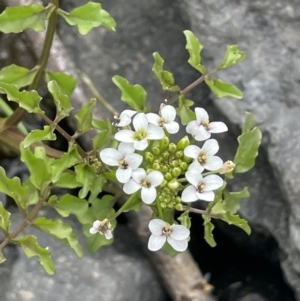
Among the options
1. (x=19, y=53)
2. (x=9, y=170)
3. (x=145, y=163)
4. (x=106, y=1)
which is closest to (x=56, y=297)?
(x=9, y=170)

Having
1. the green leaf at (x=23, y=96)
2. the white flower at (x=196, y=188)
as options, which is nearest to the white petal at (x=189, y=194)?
the white flower at (x=196, y=188)

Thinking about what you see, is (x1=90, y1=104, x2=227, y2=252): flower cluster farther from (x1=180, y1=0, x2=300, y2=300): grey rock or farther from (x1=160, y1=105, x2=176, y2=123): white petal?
(x1=180, y1=0, x2=300, y2=300): grey rock

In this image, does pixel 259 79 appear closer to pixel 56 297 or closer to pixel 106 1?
pixel 106 1

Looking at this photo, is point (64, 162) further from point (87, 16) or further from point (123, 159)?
point (87, 16)

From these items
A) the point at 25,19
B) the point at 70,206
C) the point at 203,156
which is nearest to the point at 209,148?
the point at 203,156

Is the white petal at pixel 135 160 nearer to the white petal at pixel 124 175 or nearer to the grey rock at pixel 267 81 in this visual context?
the white petal at pixel 124 175

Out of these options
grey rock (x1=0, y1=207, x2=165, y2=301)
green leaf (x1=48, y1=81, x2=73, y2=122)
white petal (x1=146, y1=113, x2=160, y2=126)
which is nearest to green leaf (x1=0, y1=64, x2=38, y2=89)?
green leaf (x1=48, y1=81, x2=73, y2=122)

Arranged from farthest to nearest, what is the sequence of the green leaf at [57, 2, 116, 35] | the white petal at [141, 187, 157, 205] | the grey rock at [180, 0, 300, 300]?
the grey rock at [180, 0, 300, 300] < the green leaf at [57, 2, 116, 35] < the white petal at [141, 187, 157, 205]
